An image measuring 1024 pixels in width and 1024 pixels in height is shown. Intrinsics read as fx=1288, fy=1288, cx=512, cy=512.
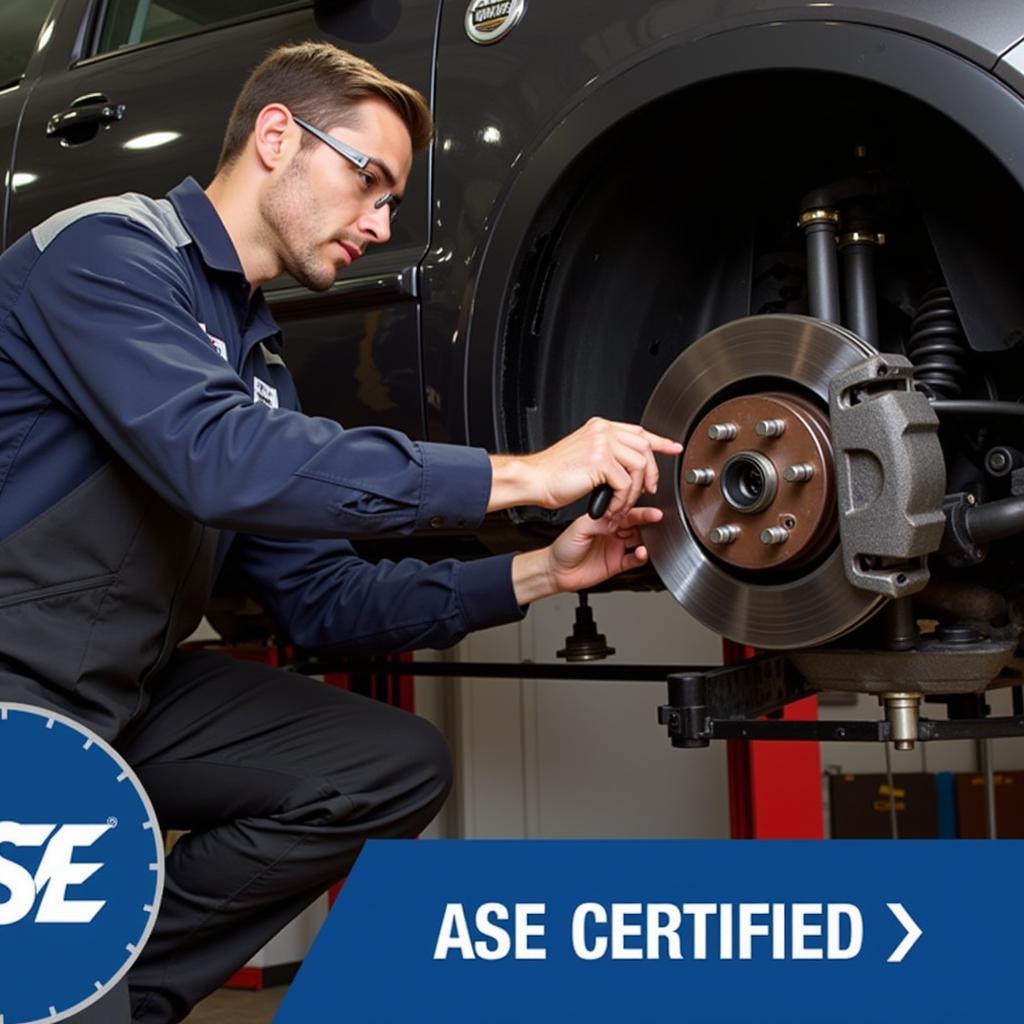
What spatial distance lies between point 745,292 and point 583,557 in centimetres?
35

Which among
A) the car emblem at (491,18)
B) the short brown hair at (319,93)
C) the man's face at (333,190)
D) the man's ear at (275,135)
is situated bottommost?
the man's face at (333,190)

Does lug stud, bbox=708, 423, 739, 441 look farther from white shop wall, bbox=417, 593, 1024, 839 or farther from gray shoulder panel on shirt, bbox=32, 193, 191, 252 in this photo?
white shop wall, bbox=417, 593, 1024, 839

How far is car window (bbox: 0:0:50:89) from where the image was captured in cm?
245

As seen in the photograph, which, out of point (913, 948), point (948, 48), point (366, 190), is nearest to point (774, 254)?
point (948, 48)

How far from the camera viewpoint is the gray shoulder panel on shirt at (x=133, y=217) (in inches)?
48.4

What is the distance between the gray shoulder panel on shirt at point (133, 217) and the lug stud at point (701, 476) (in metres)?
0.57

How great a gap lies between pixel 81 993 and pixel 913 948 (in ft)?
2.47

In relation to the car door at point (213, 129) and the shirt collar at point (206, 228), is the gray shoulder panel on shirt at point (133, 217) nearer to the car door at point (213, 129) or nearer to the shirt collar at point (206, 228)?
the shirt collar at point (206, 228)

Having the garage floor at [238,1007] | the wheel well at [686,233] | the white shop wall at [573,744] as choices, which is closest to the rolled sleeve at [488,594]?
the wheel well at [686,233]

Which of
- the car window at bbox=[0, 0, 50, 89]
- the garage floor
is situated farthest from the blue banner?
the car window at bbox=[0, 0, 50, 89]

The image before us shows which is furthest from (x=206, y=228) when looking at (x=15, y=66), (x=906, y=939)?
(x=15, y=66)

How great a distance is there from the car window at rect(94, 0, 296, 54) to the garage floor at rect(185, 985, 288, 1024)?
1675mm

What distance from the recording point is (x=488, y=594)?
1.43 meters

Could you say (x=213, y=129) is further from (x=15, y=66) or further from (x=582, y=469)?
(x=15, y=66)
